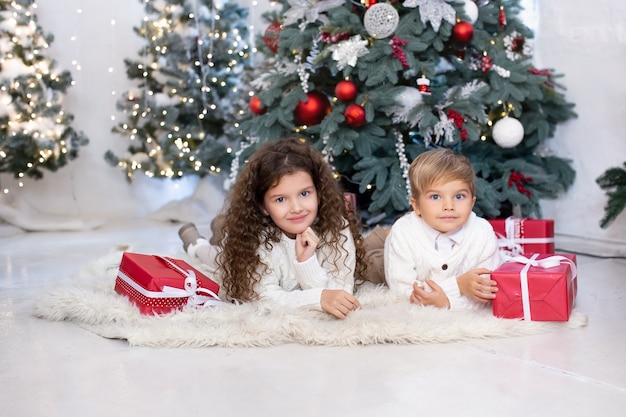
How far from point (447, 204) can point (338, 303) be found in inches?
18.2

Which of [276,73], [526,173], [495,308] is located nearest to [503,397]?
[495,308]

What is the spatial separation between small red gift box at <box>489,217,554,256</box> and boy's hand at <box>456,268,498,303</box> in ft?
2.23

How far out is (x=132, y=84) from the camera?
5.07 metres

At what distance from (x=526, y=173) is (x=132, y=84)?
2761mm

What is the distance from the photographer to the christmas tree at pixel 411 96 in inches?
132

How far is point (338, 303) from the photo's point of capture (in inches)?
84.7

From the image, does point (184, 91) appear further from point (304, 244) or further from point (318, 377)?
point (318, 377)

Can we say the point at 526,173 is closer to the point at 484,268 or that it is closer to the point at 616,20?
the point at 616,20

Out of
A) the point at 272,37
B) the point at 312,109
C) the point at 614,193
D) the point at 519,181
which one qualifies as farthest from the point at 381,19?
the point at 614,193

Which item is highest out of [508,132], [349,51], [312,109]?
[349,51]

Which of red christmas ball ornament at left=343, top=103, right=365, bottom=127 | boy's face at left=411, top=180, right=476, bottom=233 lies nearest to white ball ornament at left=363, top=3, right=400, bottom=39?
red christmas ball ornament at left=343, top=103, right=365, bottom=127

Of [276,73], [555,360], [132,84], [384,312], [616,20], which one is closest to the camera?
[555,360]

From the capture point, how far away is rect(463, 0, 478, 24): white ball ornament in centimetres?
342

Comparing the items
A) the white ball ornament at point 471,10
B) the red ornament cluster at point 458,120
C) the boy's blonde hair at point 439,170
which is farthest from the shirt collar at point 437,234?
the white ball ornament at point 471,10
